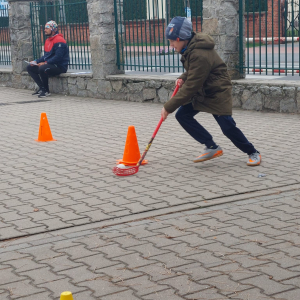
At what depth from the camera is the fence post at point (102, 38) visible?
11.9 meters

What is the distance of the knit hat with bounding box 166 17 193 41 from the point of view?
5617mm

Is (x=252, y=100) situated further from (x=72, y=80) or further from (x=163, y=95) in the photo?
(x=72, y=80)

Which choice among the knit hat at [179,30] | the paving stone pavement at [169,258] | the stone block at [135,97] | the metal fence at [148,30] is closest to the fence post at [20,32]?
the metal fence at [148,30]

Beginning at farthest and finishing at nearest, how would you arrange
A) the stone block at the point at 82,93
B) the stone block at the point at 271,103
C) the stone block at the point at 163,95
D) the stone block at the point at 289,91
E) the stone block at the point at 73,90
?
the stone block at the point at 73,90 → the stone block at the point at 82,93 → the stone block at the point at 163,95 → the stone block at the point at 271,103 → the stone block at the point at 289,91

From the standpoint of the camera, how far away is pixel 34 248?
4055 mm

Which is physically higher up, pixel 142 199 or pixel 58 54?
pixel 58 54

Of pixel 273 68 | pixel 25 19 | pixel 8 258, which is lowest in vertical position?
pixel 8 258

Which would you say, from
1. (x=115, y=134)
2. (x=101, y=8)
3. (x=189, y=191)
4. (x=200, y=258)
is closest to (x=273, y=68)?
(x=115, y=134)

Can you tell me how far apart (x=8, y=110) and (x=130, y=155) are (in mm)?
5756

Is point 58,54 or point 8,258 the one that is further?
point 58,54

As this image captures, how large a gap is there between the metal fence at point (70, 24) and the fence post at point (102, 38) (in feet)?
1.28

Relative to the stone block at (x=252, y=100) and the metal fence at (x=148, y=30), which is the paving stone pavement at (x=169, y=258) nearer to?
the stone block at (x=252, y=100)

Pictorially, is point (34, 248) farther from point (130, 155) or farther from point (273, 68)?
point (273, 68)

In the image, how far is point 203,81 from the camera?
567 cm
